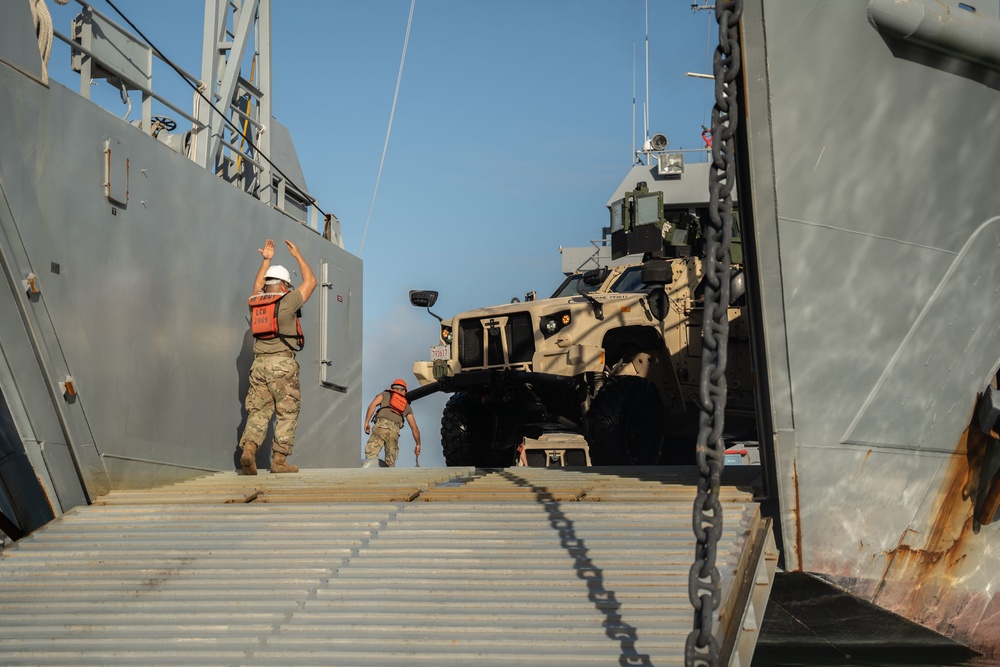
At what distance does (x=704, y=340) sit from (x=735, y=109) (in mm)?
928

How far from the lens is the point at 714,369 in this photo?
421cm

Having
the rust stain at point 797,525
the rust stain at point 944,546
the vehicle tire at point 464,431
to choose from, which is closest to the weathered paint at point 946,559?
the rust stain at point 944,546

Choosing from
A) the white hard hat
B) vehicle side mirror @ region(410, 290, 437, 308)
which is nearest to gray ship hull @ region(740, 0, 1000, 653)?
the white hard hat

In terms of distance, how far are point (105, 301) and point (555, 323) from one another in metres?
4.76

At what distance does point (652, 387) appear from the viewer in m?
10.4

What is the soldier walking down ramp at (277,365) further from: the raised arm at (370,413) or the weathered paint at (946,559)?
the raised arm at (370,413)

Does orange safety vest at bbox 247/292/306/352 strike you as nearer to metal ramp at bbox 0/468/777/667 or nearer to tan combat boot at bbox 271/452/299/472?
tan combat boot at bbox 271/452/299/472

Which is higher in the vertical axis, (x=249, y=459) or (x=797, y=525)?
(x=249, y=459)

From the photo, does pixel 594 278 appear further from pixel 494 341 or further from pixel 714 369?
pixel 714 369

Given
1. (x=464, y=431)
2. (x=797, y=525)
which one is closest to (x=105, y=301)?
Answer: (x=797, y=525)

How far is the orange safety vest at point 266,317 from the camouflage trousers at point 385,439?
584 centimetres

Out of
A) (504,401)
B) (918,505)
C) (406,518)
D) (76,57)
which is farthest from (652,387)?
(76,57)

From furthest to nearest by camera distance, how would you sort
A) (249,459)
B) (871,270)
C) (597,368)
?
(597,368) → (249,459) → (871,270)

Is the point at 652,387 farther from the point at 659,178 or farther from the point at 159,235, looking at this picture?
the point at 659,178
